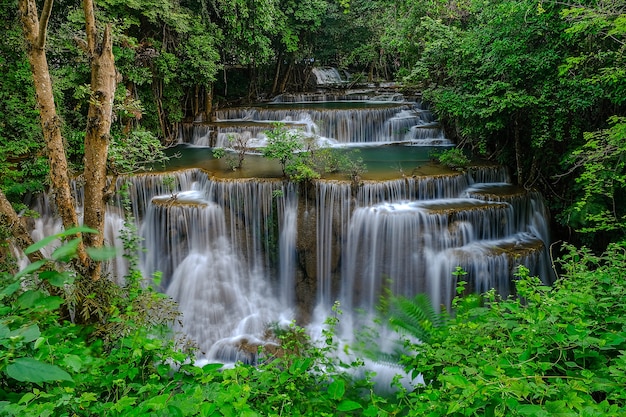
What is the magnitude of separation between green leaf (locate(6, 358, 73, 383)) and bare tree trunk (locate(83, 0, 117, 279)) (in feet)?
8.67

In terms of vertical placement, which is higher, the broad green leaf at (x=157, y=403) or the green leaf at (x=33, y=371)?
the green leaf at (x=33, y=371)

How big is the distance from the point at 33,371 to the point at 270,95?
1799 cm

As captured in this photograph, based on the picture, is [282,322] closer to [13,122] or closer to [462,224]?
[462,224]

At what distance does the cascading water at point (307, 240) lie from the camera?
7.60 m

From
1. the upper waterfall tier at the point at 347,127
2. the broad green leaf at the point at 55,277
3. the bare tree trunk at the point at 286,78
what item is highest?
the bare tree trunk at the point at 286,78

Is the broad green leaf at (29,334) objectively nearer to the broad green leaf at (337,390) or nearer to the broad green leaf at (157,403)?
the broad green leaf at (157,403)

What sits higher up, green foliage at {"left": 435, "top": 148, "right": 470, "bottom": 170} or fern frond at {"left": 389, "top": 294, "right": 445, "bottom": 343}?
green foliage at {"left": 435, "top": 148, "right": 470, "bottom": 170}


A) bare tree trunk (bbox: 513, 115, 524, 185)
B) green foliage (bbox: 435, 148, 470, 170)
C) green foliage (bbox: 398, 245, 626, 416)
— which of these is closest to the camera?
green foliage (bbox: 398, 245, 626, 416)

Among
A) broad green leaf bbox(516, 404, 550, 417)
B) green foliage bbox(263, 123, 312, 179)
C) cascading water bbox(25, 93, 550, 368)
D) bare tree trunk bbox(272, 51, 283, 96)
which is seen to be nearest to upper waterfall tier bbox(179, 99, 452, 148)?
green foliage bbox(263, 123, 312, 179)

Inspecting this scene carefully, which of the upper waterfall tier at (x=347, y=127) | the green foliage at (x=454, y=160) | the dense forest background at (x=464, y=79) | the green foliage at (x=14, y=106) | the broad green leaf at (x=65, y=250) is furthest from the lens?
the upper waterfall tier at (x=347, y=127)

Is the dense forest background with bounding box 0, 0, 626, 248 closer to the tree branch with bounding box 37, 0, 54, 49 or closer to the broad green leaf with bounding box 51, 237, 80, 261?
the tree branch with bounding box 37, 0, 54, 49

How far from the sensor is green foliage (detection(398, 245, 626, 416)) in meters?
1.93

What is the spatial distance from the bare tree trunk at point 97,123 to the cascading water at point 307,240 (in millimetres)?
3817

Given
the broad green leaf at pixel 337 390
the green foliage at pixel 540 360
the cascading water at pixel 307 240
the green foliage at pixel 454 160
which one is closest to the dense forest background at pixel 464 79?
the green foliage at pixel 454 160
